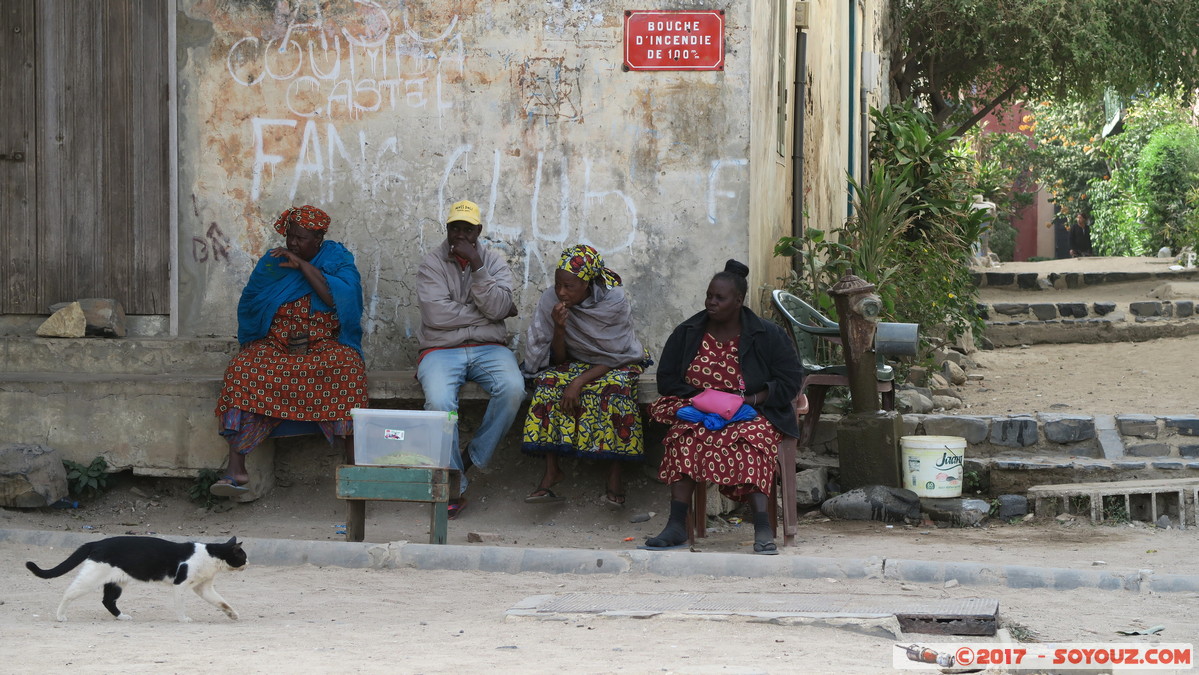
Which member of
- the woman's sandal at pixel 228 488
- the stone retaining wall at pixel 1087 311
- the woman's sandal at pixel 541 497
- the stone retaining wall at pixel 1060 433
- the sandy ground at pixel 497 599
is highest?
the stone retaining wall at pixel 1087 311

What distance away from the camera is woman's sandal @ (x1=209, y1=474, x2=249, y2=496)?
21.7 ft

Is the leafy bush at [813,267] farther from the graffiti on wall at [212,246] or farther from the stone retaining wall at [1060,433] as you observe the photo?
the graffiti on wall at [212,246]

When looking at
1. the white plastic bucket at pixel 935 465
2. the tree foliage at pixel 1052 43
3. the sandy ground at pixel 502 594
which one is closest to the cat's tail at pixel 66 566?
the sandy ground at pixel 502 594

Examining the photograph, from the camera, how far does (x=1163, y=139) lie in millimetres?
19094

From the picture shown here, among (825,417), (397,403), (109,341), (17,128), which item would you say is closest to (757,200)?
(825,417)

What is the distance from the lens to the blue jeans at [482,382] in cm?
659

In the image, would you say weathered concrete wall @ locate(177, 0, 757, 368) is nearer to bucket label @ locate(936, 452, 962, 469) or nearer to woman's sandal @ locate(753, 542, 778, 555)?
bucket label @ locate(936, 452, 962, 469)

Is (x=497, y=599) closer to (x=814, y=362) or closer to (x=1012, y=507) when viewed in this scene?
(x=1012, y=507)

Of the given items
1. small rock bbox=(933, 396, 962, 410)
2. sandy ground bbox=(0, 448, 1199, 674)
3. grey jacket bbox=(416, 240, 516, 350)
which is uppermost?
grey jacket bbox=(416, 240, 516, 350)

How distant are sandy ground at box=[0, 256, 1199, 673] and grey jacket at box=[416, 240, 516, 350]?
795 millimetres

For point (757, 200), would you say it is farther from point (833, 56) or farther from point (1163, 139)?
point (1163, 139)

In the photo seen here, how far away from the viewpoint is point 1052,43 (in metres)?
15.4

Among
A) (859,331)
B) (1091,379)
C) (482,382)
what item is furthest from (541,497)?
(1091,379)

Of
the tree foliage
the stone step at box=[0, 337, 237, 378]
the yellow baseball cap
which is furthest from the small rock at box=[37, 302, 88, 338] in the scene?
the tree foliage
